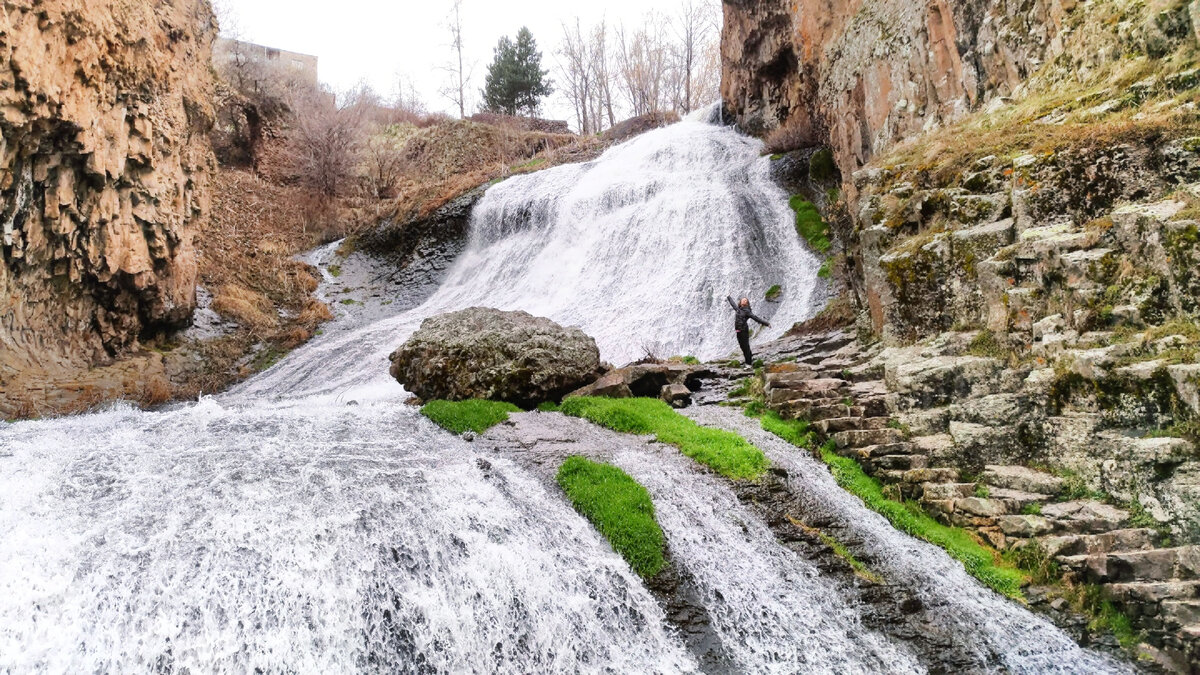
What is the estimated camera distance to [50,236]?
557 inches

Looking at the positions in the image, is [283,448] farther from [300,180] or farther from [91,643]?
[300,180]

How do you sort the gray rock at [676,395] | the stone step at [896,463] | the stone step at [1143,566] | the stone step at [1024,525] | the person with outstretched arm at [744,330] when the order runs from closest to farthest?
the stone step at [1143,566], the stone step at [1024,525], the stone step at [896,463], the gray rock at [676,395], the person with outstretched arm at [744,330]

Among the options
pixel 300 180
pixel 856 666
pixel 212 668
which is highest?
pixel 300 180

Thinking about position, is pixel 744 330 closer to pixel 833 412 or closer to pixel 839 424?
pixel 833 412

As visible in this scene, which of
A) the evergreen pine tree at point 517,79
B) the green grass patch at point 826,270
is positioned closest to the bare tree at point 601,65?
the evergreen pine tree at point 517,79

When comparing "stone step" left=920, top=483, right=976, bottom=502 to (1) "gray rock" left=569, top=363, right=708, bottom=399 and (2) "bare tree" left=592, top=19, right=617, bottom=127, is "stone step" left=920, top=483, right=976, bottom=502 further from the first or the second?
(2) "bare tree" left=592, top=19, right=617, bottom=127

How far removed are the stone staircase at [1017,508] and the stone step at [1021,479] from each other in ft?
0.03

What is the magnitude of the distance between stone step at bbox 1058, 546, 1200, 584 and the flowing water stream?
0.77m

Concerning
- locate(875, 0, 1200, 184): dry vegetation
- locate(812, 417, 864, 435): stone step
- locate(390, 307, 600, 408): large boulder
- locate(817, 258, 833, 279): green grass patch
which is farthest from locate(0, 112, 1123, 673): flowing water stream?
locate(817, 258, 833, 279): green grass patch

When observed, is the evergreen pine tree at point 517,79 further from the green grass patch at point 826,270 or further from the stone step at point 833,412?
the stone step at point 833,412

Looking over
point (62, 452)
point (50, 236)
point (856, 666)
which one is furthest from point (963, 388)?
point (50, 236)

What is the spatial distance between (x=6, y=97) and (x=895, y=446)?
623 inches

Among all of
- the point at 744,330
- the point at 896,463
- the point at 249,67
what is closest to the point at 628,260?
the point at 744,330

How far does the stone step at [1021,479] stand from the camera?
7395 mm
